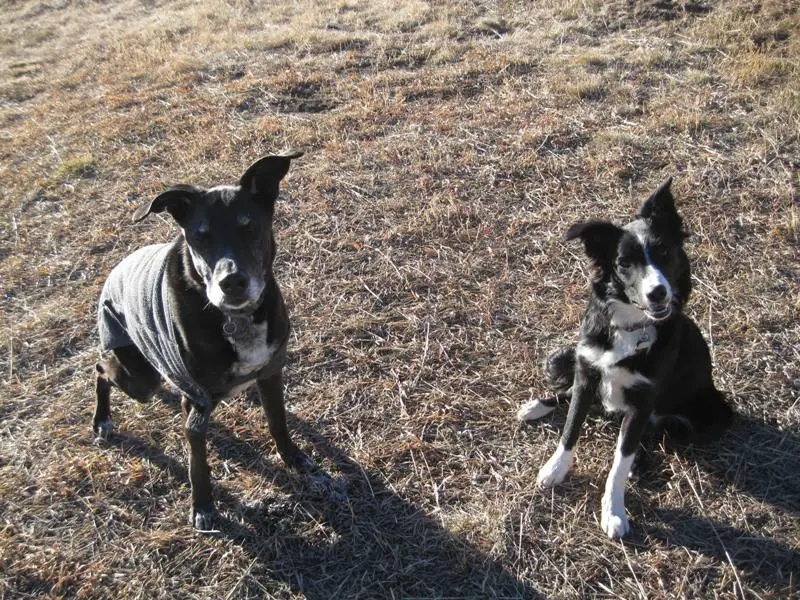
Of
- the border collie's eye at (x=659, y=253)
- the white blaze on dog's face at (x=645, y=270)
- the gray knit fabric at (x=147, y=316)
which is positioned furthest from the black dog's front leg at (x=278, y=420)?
the border collie's eye at (x=659, y=253)

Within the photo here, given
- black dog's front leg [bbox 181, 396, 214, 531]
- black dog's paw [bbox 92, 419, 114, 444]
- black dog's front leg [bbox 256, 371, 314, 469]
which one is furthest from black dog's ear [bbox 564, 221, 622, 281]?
black dog's paw [bbox 92, 419, 114, 444]

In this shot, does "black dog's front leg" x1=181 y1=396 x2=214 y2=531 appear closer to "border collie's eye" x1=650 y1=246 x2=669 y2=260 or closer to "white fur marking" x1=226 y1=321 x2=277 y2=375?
"white fur marking" x1=226 y1=321 x2=277 y2=375

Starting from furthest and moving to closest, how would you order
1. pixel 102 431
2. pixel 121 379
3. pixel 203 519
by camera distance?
1. pixel 102 431
2. pixel 121 379
3. pixel 203 519

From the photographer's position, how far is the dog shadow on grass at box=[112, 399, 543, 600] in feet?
9.95

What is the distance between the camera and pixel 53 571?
10.4ft

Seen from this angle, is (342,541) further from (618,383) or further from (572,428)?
(618,383)

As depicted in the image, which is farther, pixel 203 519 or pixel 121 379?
pixel 121 379

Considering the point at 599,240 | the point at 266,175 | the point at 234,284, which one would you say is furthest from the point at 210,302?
the point at 599,240

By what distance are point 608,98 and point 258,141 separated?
4127mm

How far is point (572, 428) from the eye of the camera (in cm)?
336

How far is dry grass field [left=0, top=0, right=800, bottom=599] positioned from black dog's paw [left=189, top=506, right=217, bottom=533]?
0.06 m

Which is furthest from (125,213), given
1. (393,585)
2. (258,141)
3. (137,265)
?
(393,585)

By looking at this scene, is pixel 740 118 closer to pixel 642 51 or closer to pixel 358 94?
pixel 642 51

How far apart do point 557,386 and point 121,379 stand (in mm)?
2688
